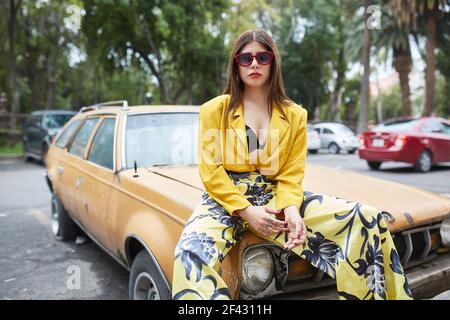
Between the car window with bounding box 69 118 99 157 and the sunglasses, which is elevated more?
the sunglasses

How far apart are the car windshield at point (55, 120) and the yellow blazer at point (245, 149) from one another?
1147cm

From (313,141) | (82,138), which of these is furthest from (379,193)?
(313,141)

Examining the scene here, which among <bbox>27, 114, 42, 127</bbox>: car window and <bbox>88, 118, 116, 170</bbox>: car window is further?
<bbox>27, 114, 42, 127</bbox>: car window

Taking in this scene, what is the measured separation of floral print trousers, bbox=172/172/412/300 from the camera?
5.97 feet

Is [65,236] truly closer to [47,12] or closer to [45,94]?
[47,12]

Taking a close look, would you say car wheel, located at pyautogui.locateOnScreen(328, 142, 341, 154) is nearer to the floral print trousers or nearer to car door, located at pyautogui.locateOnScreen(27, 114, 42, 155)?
car door, located at pyautogui.locateOnScreen(27, 114, 42, 155)

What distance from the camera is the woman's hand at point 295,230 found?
1.95 metres

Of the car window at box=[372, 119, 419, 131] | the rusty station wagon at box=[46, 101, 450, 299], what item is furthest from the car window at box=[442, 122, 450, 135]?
the rusty station wagon at box=[46, 101, 450, 299]

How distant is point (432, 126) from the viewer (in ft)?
33.7

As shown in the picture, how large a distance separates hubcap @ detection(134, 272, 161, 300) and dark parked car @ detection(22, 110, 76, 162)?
10.1 metres

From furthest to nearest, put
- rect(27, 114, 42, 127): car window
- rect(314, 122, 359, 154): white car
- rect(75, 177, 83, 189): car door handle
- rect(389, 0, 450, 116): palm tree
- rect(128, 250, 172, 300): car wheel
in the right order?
rect(389, 0, 450, 116): palm tree < rect(314, 122, 359, 154): white car < rect(27, 114, 42, 127): car window < rect(75, 177, 83, 189): car door handle < rect(128, 250, 172, 300): car wheel

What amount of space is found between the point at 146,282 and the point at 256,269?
2.81 ft

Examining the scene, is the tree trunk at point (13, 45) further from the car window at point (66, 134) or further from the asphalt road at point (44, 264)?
the car window at point (66, 134)
